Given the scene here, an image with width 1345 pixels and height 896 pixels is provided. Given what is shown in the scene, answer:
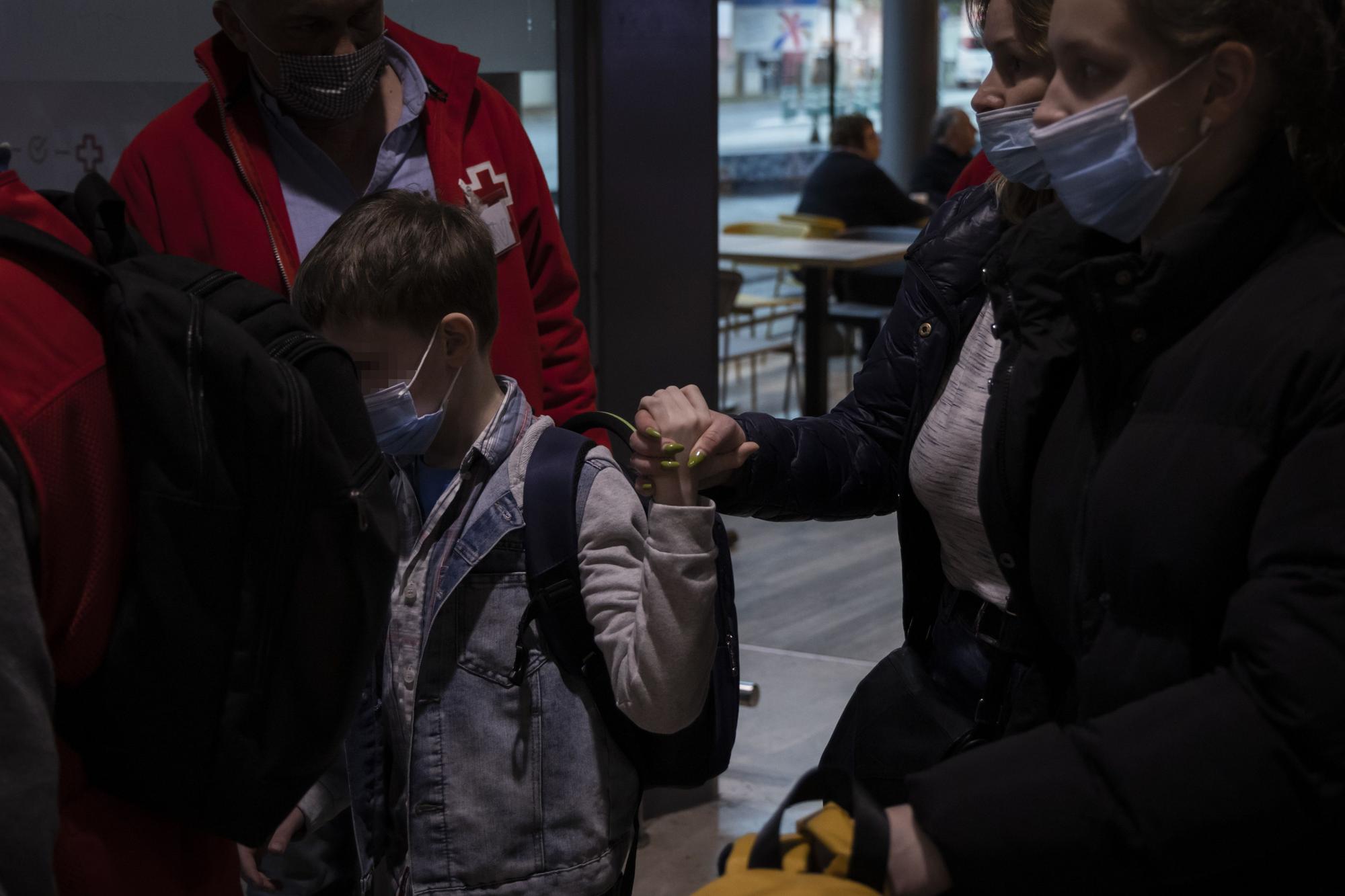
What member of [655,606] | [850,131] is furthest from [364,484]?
[850,131]

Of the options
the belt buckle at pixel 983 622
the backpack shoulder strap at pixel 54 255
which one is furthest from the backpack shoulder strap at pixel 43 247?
the belt buckle at pixel 983 622

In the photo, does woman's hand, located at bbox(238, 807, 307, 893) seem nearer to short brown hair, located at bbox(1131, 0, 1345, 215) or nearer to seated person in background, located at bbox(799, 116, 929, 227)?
short brown hair, located at bbox(1131, 0, 1345, 215)

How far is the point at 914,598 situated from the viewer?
5.41ft

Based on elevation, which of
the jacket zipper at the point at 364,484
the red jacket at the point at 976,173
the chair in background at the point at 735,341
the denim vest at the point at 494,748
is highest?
the red jacket at the point at 976,173

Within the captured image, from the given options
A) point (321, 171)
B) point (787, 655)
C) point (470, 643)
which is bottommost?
point (787, 655)

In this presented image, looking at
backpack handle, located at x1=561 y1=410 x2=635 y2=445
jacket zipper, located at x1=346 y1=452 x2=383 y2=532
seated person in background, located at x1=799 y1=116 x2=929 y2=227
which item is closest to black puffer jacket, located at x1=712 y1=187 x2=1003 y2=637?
backpack handle, located at x1=561 y1=410 x2=635 y2=445

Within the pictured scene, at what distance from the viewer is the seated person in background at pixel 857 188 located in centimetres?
873

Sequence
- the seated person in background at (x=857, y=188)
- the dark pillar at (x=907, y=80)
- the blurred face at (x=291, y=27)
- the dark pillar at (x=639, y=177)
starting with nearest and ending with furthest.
Result: the blurred face at (x=291, y=27)
the dark pillar at (x=639, y=177)
the seated person in background at (x=857, y=188)
the dark pillar at (x=907, y=80)

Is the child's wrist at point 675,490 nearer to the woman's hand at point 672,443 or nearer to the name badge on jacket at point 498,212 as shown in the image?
Result: the woman's hand at point 672,443

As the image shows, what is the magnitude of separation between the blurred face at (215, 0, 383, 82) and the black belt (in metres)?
1.32

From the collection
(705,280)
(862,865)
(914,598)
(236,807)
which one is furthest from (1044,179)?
(705,280)

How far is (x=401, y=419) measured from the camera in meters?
1.64

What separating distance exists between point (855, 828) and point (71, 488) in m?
0.63

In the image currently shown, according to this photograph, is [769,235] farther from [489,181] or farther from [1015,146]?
[1015,146]
